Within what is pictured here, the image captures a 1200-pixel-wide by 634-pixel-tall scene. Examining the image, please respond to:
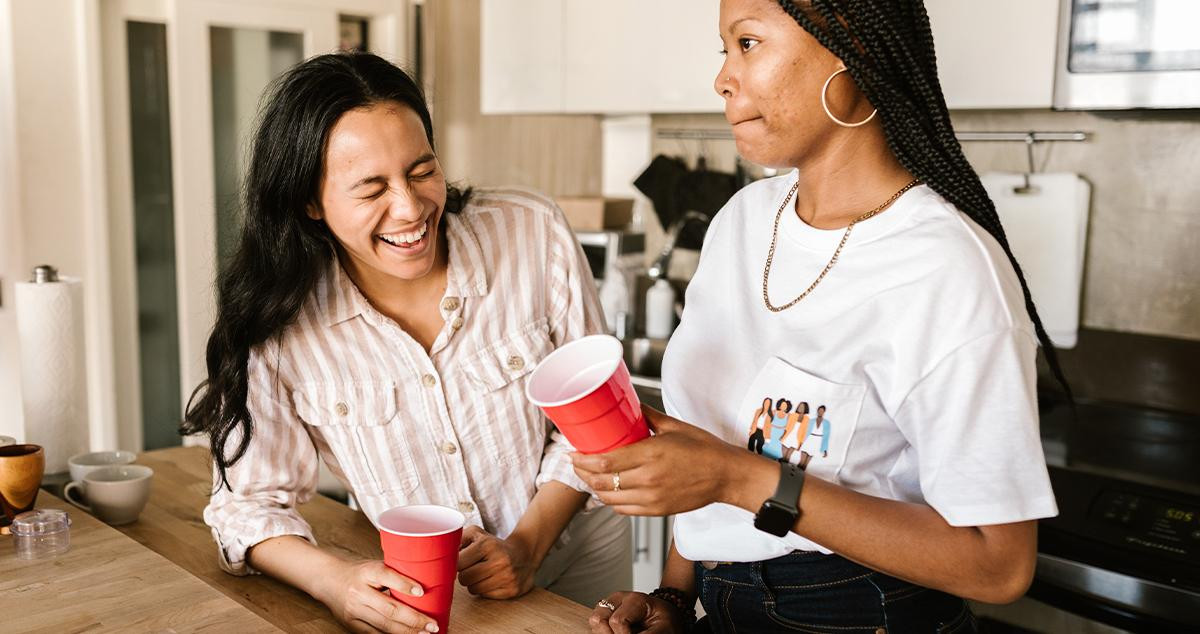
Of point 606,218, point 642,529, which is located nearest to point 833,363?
point 642,529

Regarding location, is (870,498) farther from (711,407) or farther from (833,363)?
(711,407)

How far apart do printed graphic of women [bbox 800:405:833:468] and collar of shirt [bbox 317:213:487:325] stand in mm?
590

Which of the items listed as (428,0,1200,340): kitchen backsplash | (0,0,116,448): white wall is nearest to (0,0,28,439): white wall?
(0,0,116,448): white wall

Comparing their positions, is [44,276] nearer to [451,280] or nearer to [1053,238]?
[451,280]

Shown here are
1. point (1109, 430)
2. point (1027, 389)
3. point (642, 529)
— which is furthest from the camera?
point (642, 529)

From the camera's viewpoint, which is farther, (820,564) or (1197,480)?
(1197,480)

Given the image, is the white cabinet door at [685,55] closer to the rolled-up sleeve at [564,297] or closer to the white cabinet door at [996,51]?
the white cabinet door at [996,51]

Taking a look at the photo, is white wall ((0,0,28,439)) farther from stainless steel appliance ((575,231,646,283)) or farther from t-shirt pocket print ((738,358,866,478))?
t-shirt pocket print ((738,358,866,478))

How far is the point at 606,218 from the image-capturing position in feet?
10.3

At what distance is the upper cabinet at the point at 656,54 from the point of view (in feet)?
6.59

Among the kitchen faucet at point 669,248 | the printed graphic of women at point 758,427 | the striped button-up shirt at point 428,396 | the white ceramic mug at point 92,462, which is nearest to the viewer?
the printed graphic of women at point 758,427

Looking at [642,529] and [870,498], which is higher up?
[870,498]

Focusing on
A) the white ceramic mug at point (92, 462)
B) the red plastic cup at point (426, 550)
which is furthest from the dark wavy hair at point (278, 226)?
the red plastic cup at point (426, 550)

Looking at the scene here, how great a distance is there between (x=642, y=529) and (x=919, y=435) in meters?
1.74
